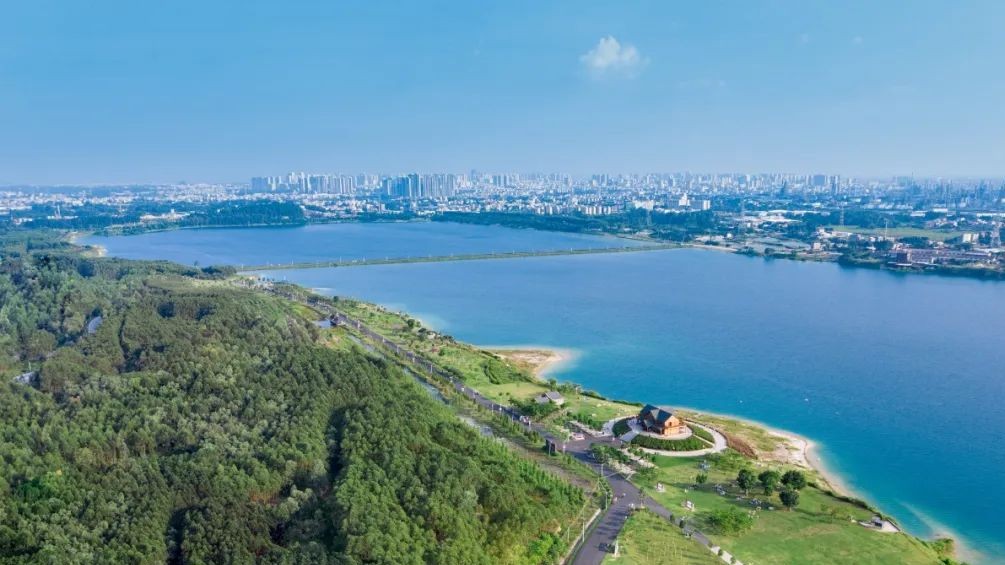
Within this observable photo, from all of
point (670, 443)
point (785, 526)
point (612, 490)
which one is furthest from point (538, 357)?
point (785, 526)

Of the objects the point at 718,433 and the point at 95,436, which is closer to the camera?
the point at 95,436

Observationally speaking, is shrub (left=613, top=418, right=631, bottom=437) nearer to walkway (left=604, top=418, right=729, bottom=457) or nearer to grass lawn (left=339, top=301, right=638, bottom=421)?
walkway (left=604, top=418, right=729, bottom=457)

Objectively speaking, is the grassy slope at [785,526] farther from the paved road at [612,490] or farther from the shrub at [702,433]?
the shrub at [702,433]

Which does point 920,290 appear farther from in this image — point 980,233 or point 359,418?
point 359,418

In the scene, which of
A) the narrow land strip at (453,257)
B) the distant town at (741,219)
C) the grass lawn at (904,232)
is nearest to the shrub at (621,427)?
the narrow land strip at (453,257)

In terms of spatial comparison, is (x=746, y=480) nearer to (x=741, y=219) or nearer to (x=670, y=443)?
(x=670, y=443)

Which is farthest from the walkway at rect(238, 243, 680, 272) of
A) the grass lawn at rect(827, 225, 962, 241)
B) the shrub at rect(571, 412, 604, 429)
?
the shrub at rect(571, 412, 604, 429)

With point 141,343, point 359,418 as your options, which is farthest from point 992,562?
point 141,343
